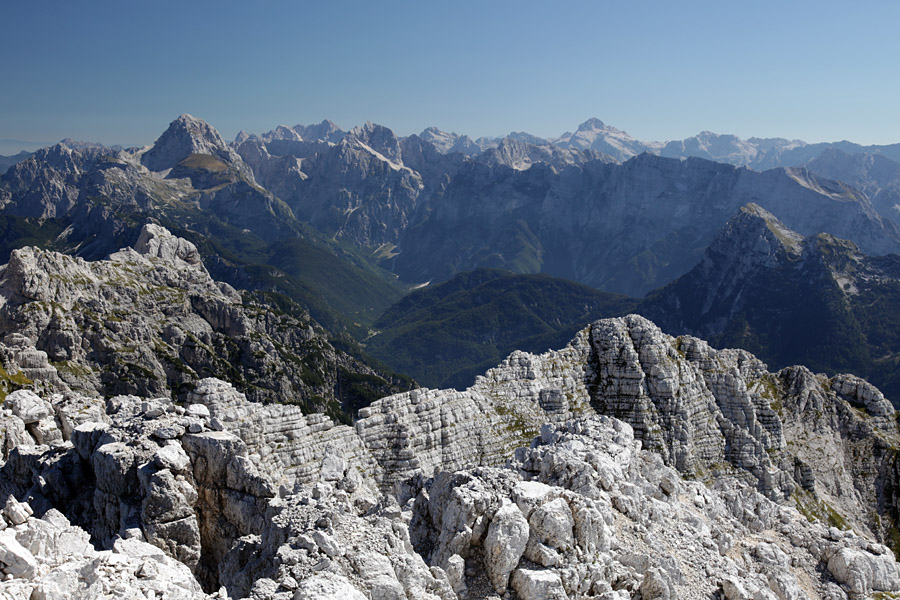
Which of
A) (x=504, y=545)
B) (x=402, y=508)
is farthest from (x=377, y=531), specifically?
(x=402, y=508)

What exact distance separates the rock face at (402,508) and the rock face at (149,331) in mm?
55901

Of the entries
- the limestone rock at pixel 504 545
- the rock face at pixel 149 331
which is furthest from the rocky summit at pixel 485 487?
the rock face at pixel 149 331

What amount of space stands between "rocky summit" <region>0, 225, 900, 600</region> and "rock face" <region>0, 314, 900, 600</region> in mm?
114

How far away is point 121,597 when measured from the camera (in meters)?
18.0

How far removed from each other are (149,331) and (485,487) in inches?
4904

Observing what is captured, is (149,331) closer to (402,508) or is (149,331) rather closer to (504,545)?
(402,508)

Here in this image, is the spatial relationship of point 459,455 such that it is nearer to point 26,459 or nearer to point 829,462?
point 26,459

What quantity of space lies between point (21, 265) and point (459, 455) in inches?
3981

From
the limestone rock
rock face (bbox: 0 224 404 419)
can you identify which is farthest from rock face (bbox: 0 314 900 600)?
rock face (bbox: 0 224 404 419)

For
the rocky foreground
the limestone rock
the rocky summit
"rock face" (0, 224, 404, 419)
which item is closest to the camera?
the rocky foreground

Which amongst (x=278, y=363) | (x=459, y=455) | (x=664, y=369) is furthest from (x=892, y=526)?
(x=278, y=363)

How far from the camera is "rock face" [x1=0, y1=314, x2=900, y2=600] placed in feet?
75.4

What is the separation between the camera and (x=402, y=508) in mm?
34688

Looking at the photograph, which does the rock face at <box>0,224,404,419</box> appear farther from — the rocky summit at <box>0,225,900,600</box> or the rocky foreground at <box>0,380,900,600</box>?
the rocky foreground at <box>0,380,900,600</box>
